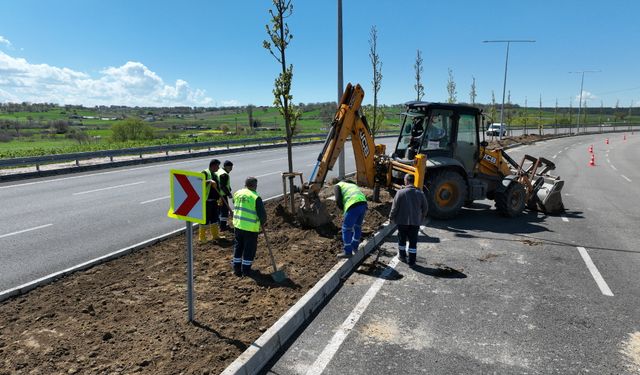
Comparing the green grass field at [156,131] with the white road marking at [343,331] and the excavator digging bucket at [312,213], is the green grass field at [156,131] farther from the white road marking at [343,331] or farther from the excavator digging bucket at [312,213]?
the white road marking at [343,331]

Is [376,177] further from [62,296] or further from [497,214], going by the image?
[62,296]

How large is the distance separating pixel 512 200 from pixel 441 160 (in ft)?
7.24

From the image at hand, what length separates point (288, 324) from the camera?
182 inches

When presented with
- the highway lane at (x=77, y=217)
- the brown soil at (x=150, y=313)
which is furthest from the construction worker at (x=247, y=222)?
the highway lane at (x=77, y=217)

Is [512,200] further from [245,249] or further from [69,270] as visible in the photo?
[69,270]

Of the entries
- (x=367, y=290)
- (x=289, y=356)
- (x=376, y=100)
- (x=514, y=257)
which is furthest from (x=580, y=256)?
(x=376, y=100)

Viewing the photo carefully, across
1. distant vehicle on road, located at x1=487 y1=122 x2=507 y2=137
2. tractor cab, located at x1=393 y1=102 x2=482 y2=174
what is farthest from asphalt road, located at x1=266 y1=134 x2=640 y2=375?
distant vehicle on road, located at x1=487 y1=122 x2=507 y2=137

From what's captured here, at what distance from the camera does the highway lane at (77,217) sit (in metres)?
7.16

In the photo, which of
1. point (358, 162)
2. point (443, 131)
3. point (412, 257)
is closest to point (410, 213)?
point (412, 257)

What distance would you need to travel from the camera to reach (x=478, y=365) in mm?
4121

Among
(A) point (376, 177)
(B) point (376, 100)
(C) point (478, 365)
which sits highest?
(B) point (376, 100)

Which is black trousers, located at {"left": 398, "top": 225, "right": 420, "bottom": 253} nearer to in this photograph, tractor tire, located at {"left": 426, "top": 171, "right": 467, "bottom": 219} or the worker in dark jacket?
the worker in dark jacket

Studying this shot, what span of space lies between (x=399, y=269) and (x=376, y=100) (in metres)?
13.4

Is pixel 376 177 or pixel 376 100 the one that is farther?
pixel 376 100
